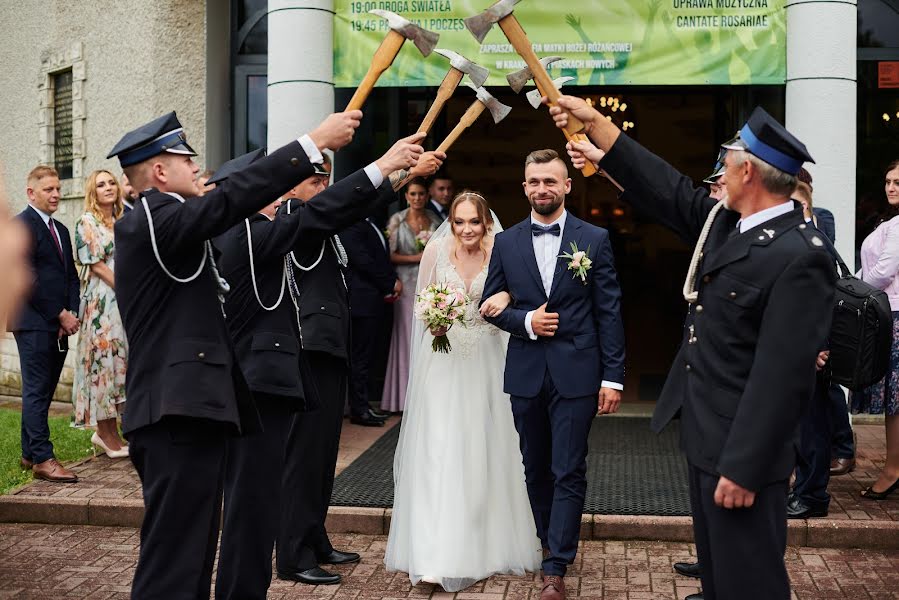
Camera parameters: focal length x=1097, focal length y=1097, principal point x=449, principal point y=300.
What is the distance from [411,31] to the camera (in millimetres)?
4828

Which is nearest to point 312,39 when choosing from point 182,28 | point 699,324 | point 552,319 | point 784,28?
point 182,28

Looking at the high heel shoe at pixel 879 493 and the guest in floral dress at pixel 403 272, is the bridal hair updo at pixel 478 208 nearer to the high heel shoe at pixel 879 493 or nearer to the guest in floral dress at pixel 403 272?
the high heel shoe at pixel 879 493

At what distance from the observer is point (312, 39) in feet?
30.7

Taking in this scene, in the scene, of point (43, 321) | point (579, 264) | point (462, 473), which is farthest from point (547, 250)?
point (43, 321)

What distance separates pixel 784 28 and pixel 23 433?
22.4ft

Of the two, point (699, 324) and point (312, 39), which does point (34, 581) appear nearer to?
point (699, 324)

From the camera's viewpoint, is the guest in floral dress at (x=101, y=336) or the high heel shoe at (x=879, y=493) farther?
the guest in floral dress at (x=101, y=336)

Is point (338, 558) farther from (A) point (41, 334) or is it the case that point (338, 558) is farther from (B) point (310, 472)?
(A) point (41, 334)

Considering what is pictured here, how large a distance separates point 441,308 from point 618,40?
162 inches

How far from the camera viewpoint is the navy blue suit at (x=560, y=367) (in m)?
5.61

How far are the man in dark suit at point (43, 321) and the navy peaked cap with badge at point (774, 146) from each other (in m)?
5.75

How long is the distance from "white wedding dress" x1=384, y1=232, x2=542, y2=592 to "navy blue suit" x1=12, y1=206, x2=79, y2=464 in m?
3.12

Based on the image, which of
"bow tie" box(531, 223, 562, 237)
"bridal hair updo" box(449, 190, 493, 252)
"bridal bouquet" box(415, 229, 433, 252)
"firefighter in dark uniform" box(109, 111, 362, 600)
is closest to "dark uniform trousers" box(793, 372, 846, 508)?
"bow tie" box(531, 223, 562, 237)

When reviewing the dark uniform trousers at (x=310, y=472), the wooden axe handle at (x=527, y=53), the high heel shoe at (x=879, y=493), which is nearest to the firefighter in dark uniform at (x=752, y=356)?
the wooden axe handle at (x=527, y=53)
